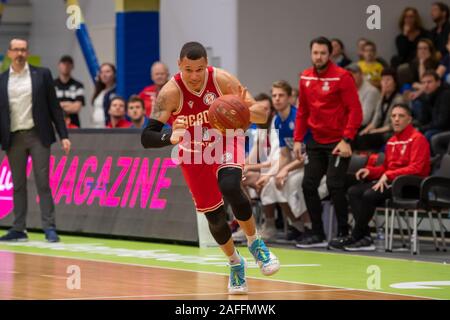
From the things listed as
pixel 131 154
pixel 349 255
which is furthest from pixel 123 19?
pixel 349 255

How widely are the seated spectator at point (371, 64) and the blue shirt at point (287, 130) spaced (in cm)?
254

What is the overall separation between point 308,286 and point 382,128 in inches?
245

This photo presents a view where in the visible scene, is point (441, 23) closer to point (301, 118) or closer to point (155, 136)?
point (301, 118)

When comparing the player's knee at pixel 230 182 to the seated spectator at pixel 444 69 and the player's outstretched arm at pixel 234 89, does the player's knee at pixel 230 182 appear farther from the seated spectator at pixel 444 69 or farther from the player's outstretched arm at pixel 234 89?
the seated spectator at pixel 444 69

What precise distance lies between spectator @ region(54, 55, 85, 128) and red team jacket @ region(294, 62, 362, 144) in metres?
6.11

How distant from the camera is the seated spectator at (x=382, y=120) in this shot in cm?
1620

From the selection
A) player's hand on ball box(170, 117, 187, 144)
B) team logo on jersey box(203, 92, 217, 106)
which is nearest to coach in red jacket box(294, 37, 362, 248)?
team logo on jersey box(203, 92, 217, 106)

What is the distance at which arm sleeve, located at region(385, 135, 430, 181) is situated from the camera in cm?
1416

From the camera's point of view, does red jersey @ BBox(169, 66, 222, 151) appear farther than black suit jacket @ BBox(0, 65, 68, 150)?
No

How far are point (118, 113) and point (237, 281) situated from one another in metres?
7.50

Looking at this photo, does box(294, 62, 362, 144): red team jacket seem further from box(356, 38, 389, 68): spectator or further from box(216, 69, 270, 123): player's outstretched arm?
box(216, 69, 270, 123): player's outstretched arm

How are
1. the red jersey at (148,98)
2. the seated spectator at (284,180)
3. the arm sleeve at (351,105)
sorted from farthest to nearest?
the red jersey at (148,98) → the seated spectator at (284,180) → the arm sleeve at (351,105)

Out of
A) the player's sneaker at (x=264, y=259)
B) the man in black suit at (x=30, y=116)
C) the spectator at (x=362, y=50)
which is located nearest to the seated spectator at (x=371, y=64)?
the spectator at (x=362, y=50)
